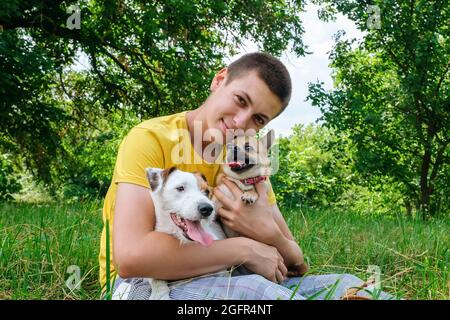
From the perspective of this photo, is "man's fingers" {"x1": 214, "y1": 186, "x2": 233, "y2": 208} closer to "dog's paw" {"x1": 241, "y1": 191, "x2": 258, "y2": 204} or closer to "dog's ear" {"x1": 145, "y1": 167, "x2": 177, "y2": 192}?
"dog's paw" {"x1": 241, "y1": 191, "x2": 258, "y2": 204}

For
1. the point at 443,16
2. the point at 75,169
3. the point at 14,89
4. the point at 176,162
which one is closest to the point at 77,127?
the point at 75,169

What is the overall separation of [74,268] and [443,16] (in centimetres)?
1196

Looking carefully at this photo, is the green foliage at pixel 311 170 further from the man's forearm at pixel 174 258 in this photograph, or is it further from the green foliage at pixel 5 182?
the green foliage at pixel 5 182

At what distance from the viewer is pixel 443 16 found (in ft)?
42.3

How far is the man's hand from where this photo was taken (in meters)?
2.55

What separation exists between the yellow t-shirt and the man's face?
181 millimetres

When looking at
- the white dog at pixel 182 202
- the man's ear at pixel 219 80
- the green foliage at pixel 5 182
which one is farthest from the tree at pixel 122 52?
the white dog at pixel 182 202

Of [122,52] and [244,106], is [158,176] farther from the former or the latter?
[122,52]

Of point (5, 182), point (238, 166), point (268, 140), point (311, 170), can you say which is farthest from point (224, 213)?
point (311, 170)

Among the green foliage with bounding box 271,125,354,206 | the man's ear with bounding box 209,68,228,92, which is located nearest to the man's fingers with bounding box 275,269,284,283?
the man's ear with bounding box 209,68,228,92

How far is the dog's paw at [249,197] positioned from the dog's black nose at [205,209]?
2.54 ft

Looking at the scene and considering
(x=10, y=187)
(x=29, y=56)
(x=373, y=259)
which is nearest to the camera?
(x=373, y=259)

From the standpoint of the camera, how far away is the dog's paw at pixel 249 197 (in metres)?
2.70
